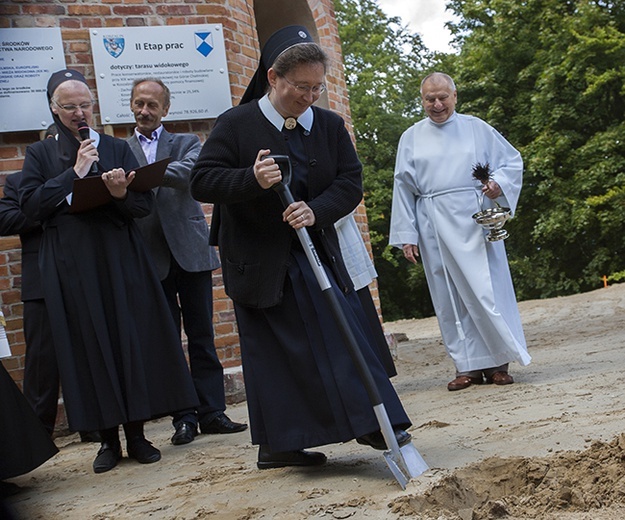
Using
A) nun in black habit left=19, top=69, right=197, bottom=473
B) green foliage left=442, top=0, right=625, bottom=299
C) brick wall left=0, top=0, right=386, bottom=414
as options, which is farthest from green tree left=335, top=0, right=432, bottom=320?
nun in black habit left=19, top=69, right=197, bottom=473

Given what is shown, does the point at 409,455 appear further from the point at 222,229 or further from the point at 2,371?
the point at 2,371

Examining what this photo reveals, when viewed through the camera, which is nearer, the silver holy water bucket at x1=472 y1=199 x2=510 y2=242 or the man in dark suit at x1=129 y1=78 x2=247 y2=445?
the man in dark suit at x1=129 y1=78 x2=247 y2=445

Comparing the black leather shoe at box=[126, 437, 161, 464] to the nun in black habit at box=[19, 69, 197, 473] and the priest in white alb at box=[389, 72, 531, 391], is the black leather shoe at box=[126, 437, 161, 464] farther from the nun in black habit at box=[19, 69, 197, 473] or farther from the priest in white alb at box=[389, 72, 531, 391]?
the priest in white alb at box=[389, 72, 531, 391]

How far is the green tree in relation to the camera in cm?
2703

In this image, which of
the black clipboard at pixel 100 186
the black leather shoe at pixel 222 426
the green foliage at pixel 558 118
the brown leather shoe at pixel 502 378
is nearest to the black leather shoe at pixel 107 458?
the black leather shoe at pixel 222 426

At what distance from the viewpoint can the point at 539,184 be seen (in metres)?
21.5

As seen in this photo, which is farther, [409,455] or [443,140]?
[443,140]

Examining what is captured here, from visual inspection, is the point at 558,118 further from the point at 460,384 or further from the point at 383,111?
the point at 460,384

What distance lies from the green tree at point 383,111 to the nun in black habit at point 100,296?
20.7 meters

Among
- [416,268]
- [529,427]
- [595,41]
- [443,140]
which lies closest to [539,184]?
[595,41]

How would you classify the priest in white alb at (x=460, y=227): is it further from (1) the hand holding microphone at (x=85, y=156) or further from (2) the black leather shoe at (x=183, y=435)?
(1) the hand holding microphone at (x=85, y=156)

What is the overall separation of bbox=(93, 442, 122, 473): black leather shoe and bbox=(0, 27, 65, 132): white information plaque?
2.80 meters

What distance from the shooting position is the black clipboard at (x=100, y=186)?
4.54m

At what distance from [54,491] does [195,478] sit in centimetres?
75
